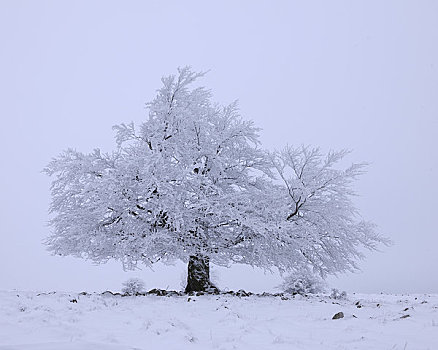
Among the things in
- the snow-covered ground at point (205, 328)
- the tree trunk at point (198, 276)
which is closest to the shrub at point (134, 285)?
the tree trunk at point (198, 276)

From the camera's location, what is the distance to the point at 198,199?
13.2 m

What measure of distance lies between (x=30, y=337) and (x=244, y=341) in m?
2.99

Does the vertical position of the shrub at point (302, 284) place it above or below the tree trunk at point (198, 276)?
below

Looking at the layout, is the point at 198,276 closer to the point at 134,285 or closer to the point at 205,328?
the point at 134,285

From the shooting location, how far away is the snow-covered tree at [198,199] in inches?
499

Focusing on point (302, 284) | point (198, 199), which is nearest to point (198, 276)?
point (198, 199)

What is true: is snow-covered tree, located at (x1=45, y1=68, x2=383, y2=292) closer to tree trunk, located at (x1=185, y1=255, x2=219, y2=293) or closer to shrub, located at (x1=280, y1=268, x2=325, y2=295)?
tree trunk, located at (x1=185, y1=255, x2=219, y2=293)

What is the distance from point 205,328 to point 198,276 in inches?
308

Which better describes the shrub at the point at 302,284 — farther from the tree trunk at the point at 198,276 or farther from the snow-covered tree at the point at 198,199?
the tree trunk at the point at 198,276

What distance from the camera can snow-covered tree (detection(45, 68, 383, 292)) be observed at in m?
12.7

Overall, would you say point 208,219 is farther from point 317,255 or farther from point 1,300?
point 1,300

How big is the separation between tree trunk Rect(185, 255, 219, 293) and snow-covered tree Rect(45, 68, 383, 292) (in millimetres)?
38

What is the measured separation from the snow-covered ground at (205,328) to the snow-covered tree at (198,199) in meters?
3.77

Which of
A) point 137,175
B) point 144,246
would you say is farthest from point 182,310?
point 137,175
